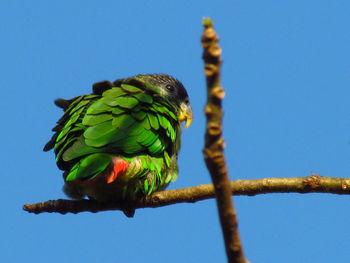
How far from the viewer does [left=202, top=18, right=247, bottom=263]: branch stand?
1823 millimetres

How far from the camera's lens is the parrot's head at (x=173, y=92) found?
18.9 feet

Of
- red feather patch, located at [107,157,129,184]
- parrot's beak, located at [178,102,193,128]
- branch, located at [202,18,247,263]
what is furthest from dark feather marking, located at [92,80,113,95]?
branch, located at [202,18,247,263]

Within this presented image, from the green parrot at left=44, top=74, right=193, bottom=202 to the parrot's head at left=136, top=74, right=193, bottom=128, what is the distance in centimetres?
64

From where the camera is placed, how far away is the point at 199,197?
3.76 m

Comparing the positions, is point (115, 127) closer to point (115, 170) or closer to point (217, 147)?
point (115, 170)

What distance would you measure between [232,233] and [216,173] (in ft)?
1.18

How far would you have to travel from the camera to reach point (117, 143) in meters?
4.25

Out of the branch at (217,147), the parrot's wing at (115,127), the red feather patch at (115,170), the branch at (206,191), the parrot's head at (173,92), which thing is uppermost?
the parrot's head at (173,92)

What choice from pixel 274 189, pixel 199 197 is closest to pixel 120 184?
pixel 199 197

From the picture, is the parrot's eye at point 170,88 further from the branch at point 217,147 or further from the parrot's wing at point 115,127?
the branch at point 217,147

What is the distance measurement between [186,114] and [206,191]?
217 cm

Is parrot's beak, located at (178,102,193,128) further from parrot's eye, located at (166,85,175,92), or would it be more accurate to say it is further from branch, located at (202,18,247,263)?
branch, located at (202,18,247,263)

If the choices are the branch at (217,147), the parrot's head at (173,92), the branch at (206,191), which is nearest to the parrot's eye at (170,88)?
the parrot's head at (173,92)

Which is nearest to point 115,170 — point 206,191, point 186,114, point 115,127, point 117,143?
point 117,143
